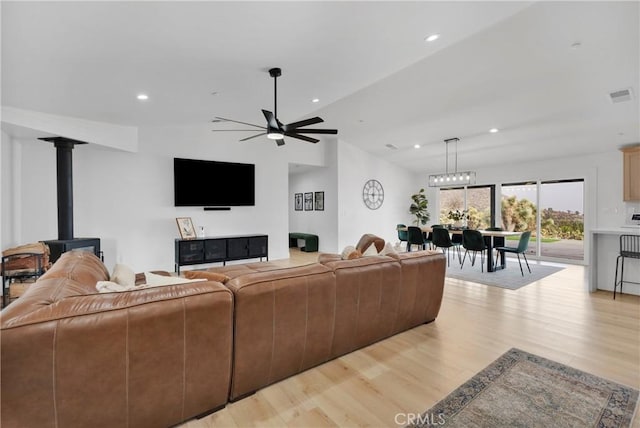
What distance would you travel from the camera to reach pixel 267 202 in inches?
277

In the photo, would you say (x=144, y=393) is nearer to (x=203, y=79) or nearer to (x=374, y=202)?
(x=203, y=79)

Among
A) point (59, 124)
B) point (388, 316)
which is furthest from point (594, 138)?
point (59, 124)

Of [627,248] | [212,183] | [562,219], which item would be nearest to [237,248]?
[212,183]

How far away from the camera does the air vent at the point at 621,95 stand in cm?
405

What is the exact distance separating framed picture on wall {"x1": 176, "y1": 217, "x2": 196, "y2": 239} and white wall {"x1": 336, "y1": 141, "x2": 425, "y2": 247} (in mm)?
3591

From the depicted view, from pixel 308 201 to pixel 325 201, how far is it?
2.86ft

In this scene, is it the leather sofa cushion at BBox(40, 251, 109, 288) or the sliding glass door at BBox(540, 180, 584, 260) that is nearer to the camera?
the leather sofa cushion at BBox(40, 251, 109, 288)

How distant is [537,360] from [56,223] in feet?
21.4

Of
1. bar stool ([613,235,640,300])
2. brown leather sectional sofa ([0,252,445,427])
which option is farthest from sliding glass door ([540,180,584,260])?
brown leather sectional sofa ([0,252,445,427])

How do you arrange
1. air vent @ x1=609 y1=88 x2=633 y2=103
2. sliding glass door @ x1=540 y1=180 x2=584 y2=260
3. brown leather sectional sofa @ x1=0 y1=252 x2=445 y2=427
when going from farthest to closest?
sliding glass door @ x1=540 y1=180 x2=584 y2=260, air vent @ x1=609 y1=88 x2=633 y2=103, brown leather sectional sofa @ x1=0 y1=252 x2=445 y2=427

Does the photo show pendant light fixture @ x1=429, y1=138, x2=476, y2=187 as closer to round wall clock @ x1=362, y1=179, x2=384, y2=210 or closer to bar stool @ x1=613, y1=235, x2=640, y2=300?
round wall clock @ x1=362, y1=179, x2=384, y2=210

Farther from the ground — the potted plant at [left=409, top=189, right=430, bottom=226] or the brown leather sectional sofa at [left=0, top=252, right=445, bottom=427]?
the potted plant at [left=409, top=189, right=430, bottom=226]

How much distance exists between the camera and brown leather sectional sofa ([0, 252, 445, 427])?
1299 millimetres

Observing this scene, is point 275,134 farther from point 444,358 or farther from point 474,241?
point 474,241
